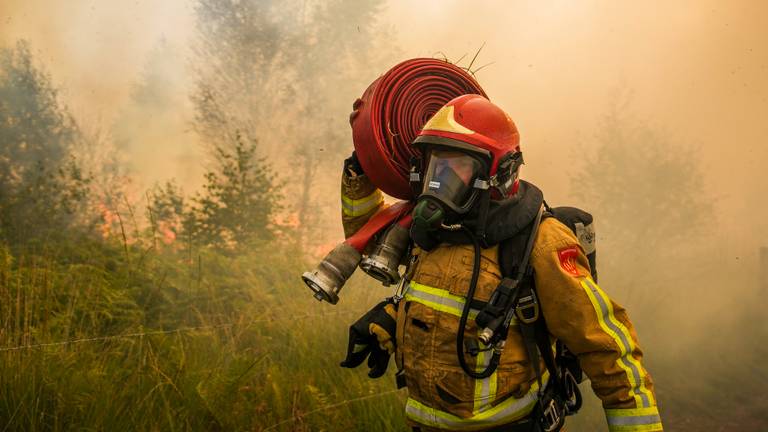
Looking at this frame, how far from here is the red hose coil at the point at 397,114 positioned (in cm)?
226

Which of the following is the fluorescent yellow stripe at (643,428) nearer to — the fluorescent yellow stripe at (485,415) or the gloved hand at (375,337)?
the fluorescent yellow stripe at (485,415)

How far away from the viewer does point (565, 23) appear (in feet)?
35.4

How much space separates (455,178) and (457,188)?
0.11 ft

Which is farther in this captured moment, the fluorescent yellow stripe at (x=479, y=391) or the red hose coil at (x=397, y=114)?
the red hose coil at (x=397, y=114)

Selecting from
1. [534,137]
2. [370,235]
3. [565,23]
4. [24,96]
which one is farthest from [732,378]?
[24,96]

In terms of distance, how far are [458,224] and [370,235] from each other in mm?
445

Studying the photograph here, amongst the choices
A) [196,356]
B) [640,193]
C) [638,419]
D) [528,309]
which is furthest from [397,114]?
[640,193]

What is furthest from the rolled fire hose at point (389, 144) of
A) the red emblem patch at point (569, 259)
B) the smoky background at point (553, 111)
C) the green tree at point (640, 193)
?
the green tree at point (640, 193)

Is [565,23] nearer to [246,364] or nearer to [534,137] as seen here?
[534,137]

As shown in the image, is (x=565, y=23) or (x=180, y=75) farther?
(x=565, y=23)

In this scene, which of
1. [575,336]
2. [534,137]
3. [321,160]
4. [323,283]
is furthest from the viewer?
[534,137]

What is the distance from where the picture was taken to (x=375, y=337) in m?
2.35

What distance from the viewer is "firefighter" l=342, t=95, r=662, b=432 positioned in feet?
6.32

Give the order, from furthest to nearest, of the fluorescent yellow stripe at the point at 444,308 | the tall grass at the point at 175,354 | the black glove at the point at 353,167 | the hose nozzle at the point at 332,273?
the tall grass at the point at 175,354
the black glove at the point at 353,167
the hose nozzle at the point at 332,273
the fluorescent yellow stripe at the point at 444,308
